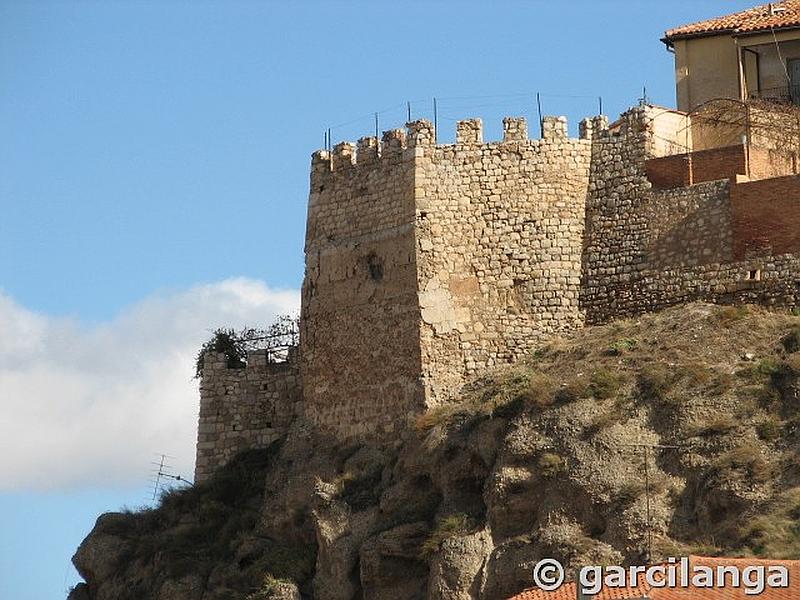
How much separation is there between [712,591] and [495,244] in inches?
476

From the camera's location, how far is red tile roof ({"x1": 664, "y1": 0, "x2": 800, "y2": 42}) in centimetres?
4762

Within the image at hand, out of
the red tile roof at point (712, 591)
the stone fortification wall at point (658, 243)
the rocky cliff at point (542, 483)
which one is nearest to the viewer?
the red tile roof at point (712, 591)

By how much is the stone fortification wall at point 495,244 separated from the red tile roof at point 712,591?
9106 millimetres

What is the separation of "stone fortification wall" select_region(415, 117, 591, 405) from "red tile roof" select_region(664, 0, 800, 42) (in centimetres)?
438

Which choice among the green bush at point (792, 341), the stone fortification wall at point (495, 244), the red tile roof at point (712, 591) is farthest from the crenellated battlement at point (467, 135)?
the red tile roof at point (712, 591)

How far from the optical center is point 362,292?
45.5 meters

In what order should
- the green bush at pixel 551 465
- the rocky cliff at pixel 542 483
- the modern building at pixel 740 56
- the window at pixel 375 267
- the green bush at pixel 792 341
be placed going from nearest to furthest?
the rocky cliff at pixel 542 483
the green bush at pixel 551 465
the green bush at pixel 792 341
the window at pixel 375 267
the modern building at pixel 740 56

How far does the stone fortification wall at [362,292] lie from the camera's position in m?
44.5

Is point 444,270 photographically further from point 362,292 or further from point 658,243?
point 658,243

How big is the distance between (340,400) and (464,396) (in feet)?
8.69

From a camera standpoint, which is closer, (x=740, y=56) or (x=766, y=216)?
(x=766, y=216)

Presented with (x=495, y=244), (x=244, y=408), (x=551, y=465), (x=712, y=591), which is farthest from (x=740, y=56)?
(x=712, y=591)

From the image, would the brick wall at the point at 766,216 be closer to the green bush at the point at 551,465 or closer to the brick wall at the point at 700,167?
the brick wall at the point at 700,167

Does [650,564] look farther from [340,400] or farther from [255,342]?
[255,342]
